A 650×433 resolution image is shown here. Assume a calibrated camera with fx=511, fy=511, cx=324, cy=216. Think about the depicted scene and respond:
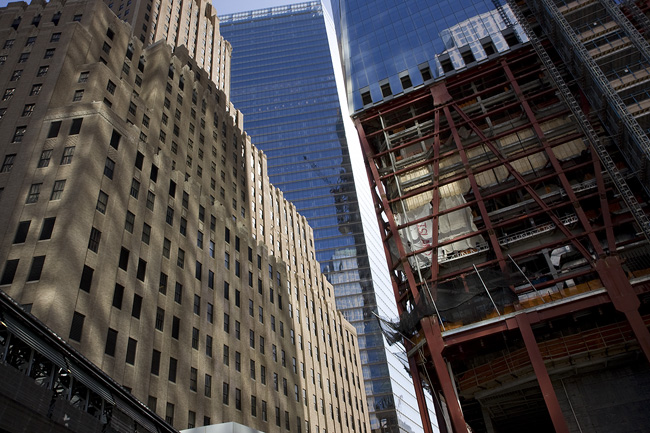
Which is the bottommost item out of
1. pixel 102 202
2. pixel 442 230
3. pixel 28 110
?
pixel 102 202

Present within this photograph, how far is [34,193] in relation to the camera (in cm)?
3588

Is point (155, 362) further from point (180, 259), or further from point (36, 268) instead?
point (36, 268)

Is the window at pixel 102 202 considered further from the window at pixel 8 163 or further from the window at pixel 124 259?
the window at pixel 8 163

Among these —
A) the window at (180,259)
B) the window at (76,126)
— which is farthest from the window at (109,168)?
the window at (180,259)

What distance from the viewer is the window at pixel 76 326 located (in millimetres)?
30500

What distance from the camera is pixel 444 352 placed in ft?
142

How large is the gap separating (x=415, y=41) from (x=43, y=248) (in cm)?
4757

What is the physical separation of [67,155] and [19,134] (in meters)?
5.91

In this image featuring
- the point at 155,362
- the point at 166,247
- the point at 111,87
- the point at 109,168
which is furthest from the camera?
the point at 111,87

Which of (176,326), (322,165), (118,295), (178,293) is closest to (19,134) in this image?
(118,295)

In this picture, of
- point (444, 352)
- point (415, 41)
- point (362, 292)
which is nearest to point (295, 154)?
point (362, 292)

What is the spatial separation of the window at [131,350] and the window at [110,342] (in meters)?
1.25

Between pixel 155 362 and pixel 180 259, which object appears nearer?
pixel 155 362

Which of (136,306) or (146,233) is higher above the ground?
(146,233)
